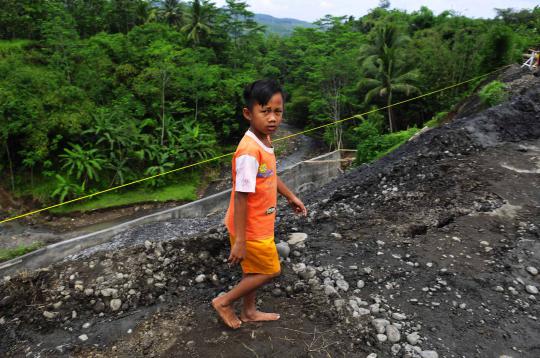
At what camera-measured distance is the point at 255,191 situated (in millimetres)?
2340

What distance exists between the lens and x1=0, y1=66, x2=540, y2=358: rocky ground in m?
2.58

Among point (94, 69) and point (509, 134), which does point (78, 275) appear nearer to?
point (509, 134)

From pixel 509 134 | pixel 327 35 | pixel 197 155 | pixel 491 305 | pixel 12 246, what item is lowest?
pixel 12 246

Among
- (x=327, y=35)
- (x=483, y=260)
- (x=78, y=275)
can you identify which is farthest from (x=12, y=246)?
(x=327, y=35)

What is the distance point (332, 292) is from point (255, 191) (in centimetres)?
125

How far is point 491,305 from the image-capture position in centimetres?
294

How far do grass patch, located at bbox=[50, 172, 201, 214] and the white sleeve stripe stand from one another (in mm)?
15427

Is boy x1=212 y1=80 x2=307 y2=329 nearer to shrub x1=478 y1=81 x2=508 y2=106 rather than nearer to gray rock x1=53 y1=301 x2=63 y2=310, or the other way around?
gray rock x1=53 y1=301 x2=63 y2=310

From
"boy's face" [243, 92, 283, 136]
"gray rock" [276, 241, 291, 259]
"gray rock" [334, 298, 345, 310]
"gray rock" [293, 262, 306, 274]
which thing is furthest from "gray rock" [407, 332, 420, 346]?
"boy's face" [243, 92, 283, 136]

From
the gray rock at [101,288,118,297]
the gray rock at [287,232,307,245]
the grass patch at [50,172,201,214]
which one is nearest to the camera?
the gray rock at [101,288,118,297]

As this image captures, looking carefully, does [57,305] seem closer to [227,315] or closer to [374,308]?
[227,315]

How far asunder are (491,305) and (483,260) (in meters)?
0.67

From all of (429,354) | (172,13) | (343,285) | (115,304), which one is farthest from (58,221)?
(172,13)

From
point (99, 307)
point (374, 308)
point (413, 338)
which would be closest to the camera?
point (413, 338)
